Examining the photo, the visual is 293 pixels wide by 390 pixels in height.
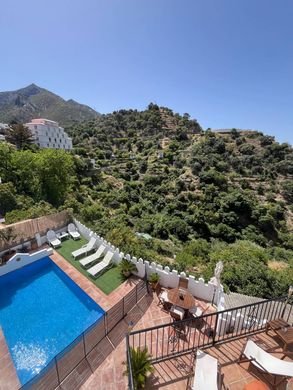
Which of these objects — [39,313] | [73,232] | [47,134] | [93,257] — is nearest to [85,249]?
[93,257]

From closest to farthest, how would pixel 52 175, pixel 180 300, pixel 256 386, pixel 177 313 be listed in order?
pixel 256 386, pixel 177 313, pixel 180 300, pixel 52 175

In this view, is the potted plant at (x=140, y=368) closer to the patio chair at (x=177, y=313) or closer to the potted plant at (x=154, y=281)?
the patio chair at (x=177, y=313)

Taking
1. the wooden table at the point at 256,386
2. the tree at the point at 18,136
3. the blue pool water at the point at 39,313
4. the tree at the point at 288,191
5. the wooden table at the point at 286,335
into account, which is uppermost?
the tree at the point at 18,136

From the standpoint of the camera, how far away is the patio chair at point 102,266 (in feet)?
32.3

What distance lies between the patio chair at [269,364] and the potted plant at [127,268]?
5.59 m

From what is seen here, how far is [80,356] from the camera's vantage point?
6.11 meters

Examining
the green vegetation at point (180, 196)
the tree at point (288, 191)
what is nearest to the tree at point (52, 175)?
the green vegetation at point (180, 196)

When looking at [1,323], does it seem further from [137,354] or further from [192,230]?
[192,230]

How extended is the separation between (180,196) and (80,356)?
91.8 feet

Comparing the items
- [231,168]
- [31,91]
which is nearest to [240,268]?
[231,168]

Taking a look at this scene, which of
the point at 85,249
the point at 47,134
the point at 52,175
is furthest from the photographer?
the point at 47,134

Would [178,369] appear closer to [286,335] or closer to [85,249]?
[286,335]

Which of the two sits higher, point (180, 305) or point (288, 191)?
point (180, 305)

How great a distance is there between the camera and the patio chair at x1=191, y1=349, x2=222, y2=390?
3.94m
